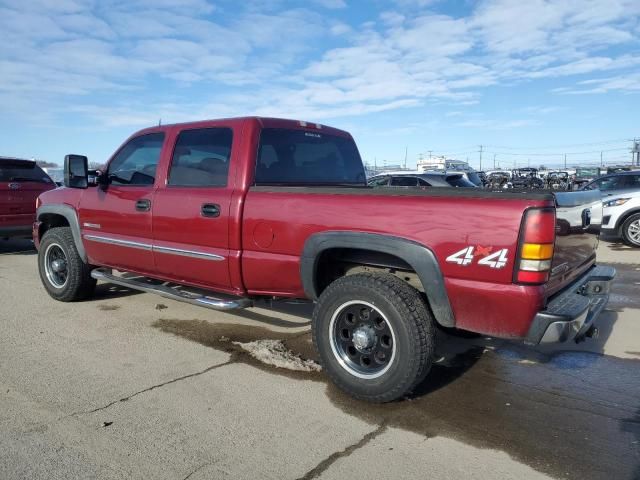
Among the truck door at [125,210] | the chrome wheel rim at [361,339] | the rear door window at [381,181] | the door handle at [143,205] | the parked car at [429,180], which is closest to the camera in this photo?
the chrome wheel rim at [361,339]

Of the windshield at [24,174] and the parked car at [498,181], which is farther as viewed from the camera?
the parked car at [498,181]

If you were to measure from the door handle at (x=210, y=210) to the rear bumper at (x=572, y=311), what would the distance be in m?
2.46

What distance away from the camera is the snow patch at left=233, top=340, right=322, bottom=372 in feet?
13.4

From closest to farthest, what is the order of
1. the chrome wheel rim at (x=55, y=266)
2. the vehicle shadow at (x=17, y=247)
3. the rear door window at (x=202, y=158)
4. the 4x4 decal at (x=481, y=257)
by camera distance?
1. the 4x4 decal at (x=481, y=257)
2. the rear door window at (x=202, y=158)
3. the chrome wheel rim at (x=55, y=266)
4. the vehicle shadow at (x=17, y=247)

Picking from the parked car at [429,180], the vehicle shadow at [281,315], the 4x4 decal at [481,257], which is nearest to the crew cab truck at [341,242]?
the 4x4 decal at [481,257]

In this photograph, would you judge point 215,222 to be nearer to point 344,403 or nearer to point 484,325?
point 344,403

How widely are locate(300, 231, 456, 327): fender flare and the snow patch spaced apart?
1.01 m

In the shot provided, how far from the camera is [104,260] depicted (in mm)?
5348

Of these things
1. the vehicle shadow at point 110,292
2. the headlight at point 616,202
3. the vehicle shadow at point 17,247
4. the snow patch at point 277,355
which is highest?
the headlight at point 616,202

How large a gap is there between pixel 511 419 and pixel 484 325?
677 millimetres

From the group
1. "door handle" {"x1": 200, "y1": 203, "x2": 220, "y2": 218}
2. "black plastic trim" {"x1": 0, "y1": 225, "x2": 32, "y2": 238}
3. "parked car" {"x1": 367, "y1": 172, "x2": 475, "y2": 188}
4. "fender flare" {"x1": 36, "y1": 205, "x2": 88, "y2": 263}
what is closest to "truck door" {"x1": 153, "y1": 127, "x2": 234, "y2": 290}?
"door handle" {"x1": 200, "y1": 203, "x2": 220, "y2": 218}

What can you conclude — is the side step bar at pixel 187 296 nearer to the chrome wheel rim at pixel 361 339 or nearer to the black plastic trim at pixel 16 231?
the chrome wheel rim at pixel 361 339

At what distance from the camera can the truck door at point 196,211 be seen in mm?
4184

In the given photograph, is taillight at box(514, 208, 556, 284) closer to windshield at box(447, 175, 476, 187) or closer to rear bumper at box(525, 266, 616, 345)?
rear bumper at box(525, 266, 616, 345)
